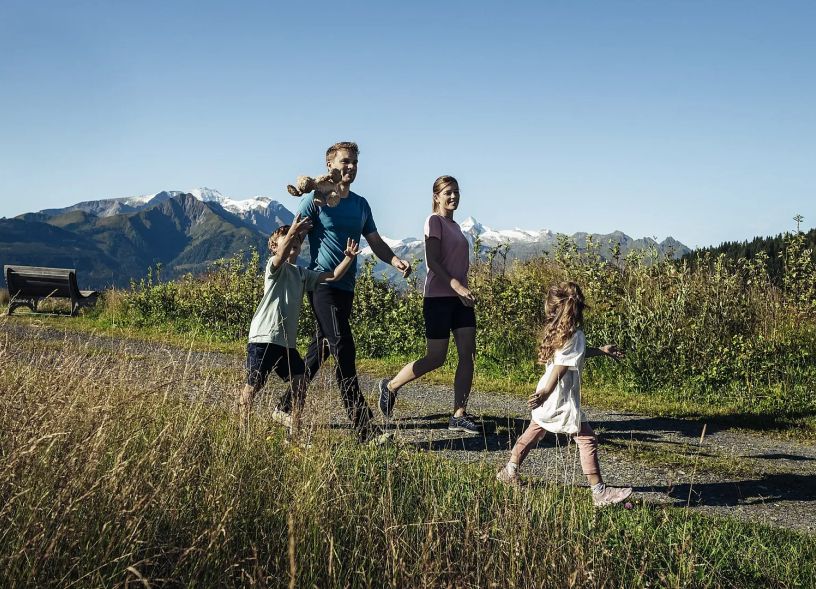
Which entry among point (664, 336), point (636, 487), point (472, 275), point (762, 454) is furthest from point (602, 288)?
point (636, 487)

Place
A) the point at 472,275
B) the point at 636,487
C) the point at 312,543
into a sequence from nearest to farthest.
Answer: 1. the point at 312,543
2. the point at 636,487
3. the point at 472,275

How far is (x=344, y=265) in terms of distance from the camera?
5.51 meters

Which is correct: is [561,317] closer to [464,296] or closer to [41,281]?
[464,296]

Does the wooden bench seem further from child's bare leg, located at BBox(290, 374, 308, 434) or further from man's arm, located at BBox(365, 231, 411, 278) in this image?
child's bare leg, located at BBox(290, 374, 308, 434)

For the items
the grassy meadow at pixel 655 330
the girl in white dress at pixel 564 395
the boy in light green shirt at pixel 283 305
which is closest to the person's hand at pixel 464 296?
the boy in light green shirt at pixel 283 305

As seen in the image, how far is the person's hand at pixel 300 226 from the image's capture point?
5266 millimetres

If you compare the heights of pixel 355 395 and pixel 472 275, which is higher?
pixel 472 275

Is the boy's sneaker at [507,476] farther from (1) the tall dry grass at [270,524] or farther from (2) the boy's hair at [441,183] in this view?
(2) the boy's hair at [441,183]

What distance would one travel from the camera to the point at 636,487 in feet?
16.5

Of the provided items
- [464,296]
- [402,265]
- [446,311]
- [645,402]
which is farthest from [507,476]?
[645,402]

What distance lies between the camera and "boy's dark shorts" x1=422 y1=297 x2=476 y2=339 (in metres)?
6.43

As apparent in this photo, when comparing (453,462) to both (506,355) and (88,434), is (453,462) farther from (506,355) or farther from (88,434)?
(506,355)

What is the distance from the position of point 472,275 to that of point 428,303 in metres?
5.88

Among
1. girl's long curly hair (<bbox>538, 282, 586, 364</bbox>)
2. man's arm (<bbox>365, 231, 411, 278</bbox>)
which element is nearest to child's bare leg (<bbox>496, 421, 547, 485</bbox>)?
girl's long curly hair (<bbox>538, 282, 586, 364</bbox>)
